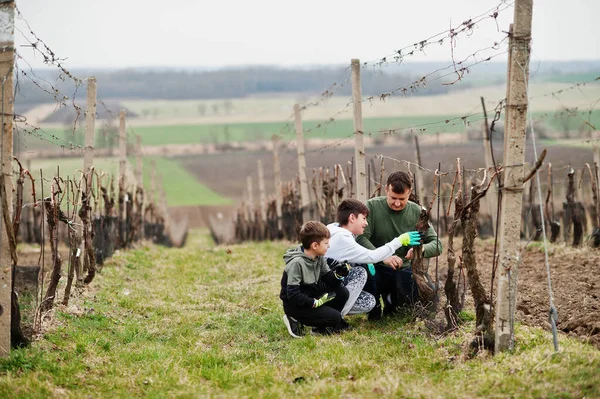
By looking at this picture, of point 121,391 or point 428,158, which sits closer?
point 121,391

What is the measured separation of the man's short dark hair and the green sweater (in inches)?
11.8

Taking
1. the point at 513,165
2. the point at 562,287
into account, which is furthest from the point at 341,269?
the point at 562,287

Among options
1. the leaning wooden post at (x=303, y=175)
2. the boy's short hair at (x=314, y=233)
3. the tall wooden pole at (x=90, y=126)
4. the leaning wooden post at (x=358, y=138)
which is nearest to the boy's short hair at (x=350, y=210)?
the boy's short hair at (x=314, y=233)

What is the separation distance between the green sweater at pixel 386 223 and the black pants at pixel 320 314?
0.51 m

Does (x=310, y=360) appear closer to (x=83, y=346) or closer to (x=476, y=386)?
(x=476, y=386)

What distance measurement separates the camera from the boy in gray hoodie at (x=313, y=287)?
5.87 metres

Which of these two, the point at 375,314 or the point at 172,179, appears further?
the point at 172,179

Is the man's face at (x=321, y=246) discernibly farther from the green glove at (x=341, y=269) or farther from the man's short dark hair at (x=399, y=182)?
the man's short dark hair at (x=399, y=182)

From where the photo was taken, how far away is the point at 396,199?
6.19 m

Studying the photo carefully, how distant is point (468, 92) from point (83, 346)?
10042cm

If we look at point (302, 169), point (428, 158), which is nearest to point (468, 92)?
point (428, 158)

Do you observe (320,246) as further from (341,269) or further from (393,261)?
(393,261)

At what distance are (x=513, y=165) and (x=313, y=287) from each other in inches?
80.6

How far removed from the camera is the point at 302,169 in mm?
13320
